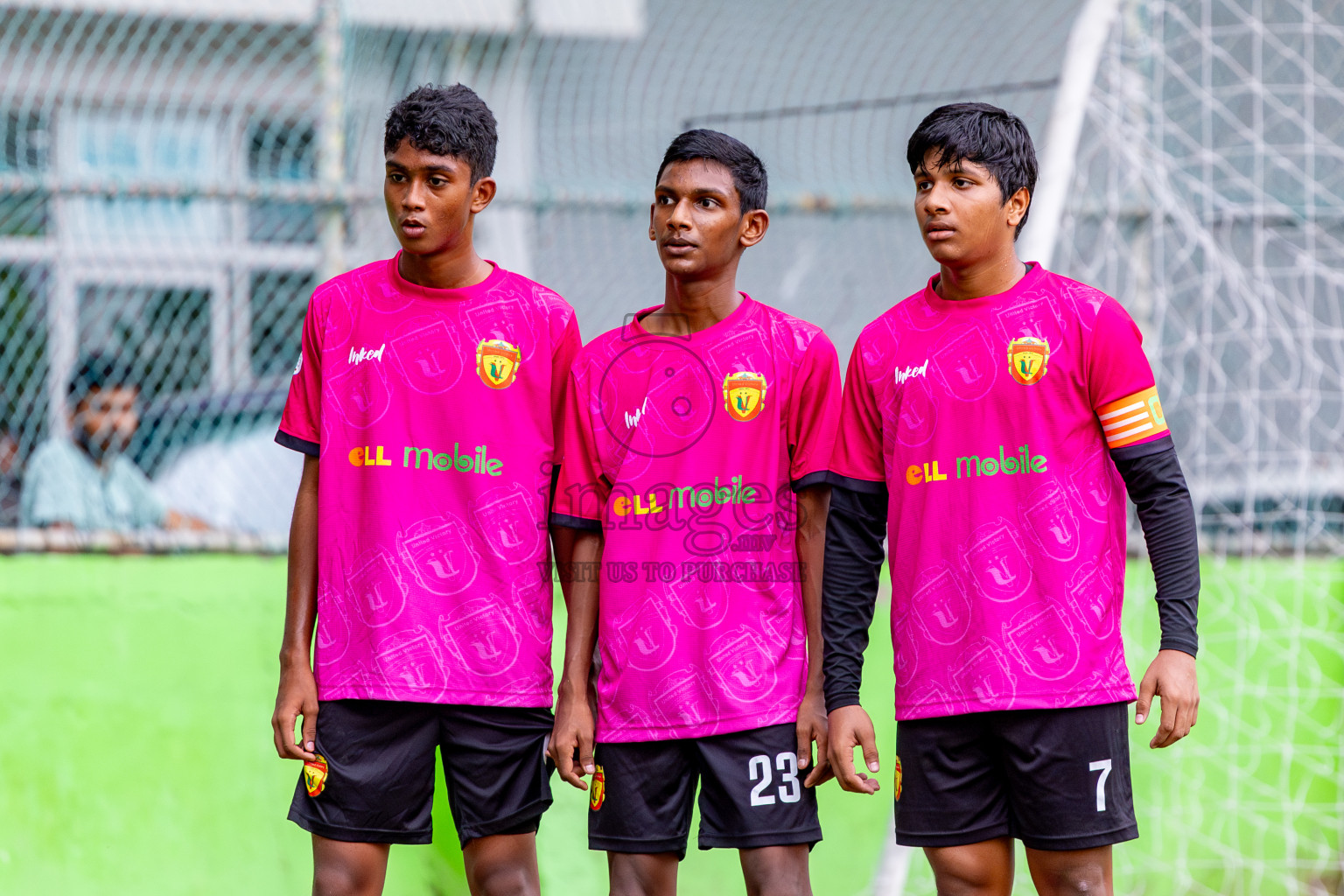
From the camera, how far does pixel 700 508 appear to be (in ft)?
8.54

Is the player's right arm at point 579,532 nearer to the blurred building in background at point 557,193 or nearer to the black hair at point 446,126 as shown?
the black hair at point 446,126

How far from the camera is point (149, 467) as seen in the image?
3.83 m

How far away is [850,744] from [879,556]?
0.38 meters

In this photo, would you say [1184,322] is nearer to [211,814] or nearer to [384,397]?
[384,397]

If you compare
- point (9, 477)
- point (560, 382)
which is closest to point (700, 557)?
point (560, 382)

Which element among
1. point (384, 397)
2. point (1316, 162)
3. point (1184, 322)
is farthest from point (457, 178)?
point (1316, 162)

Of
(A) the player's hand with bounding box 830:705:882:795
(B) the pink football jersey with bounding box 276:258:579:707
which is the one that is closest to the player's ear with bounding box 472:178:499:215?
(B) the pink football jersey with bounding box 276:258:579:707

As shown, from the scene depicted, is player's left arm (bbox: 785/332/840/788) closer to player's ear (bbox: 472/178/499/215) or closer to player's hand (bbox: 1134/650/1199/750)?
player's hand (bbox: 1134/650/1199/750)

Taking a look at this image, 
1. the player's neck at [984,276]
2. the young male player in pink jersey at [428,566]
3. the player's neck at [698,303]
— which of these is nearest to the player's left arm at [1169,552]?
the player's neck at [984,276]

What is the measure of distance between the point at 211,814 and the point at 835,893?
1726mm

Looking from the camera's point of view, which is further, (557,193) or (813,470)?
(557,193)

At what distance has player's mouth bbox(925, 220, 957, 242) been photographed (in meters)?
2.51

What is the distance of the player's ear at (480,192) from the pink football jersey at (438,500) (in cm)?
16

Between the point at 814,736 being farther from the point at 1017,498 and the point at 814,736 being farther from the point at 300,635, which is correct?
the point at 300,635
